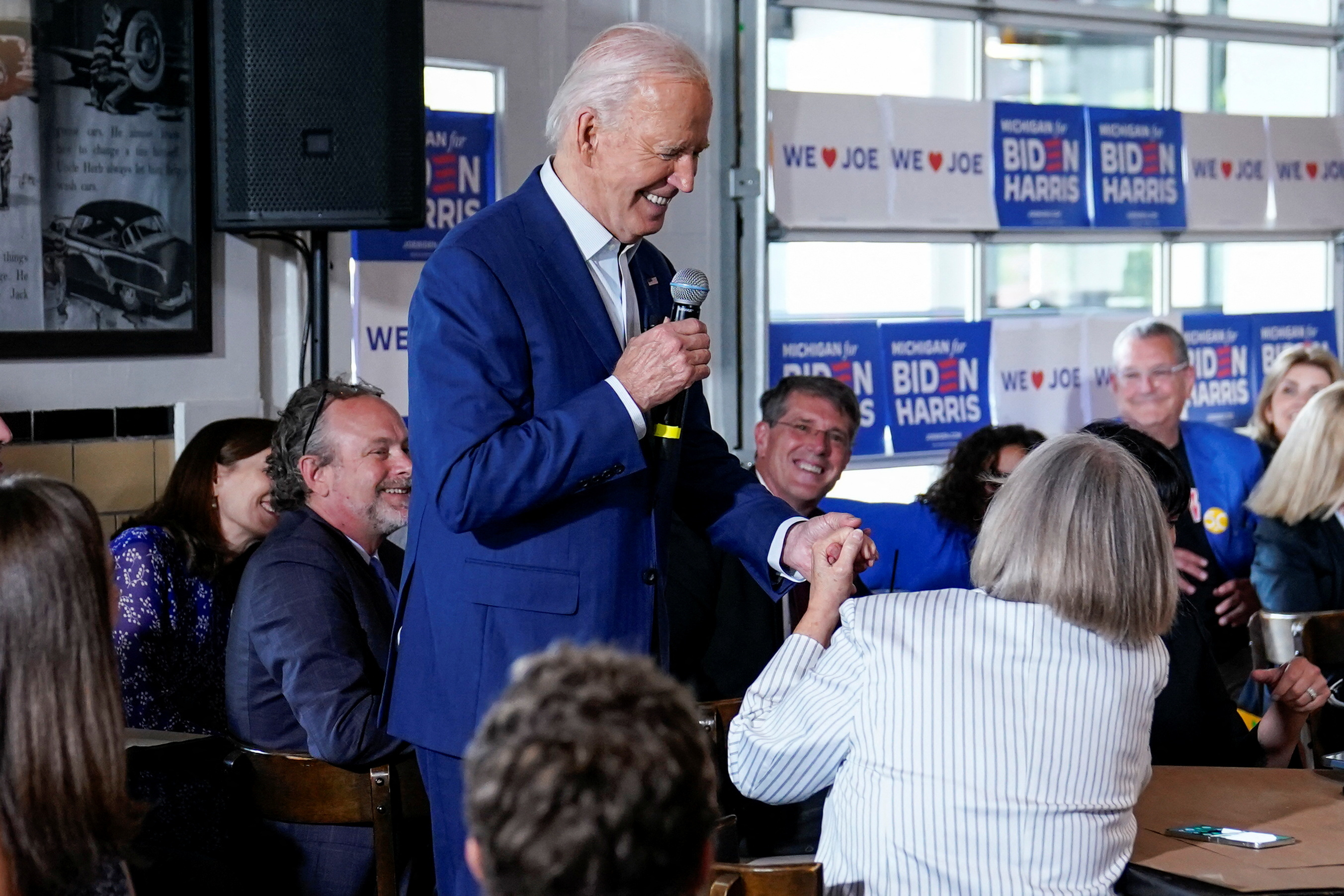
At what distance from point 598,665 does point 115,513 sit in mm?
3297

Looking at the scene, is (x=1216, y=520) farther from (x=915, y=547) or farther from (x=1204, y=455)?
(x=915, y=547)

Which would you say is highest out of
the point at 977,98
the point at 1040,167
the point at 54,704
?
the point at 977,98

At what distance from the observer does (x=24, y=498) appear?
163cm

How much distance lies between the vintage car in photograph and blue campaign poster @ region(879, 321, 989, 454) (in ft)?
8.21

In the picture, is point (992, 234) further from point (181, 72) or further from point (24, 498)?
point (24, 498)

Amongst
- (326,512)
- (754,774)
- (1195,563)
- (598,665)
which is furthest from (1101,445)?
(1195,563)

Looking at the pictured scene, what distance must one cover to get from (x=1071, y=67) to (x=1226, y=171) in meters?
0.87

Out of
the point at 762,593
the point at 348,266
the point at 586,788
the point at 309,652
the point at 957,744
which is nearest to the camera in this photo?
the point at 586,788

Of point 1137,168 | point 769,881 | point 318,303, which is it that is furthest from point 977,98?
point 769,881

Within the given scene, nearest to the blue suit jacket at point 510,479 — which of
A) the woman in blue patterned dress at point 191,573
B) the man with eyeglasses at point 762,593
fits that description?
the man with eyeglasses at point 762,593

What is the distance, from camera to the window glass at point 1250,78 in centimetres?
628

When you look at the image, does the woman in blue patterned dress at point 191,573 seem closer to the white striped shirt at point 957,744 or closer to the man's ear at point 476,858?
the white striped shirt at point 957,744

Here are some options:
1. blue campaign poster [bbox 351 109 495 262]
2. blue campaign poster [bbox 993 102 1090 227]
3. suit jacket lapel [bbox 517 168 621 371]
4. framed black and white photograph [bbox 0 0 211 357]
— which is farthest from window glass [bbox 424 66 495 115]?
suit jacket lapel [bbox 517 168 621 371]

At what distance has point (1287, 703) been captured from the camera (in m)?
2.70
